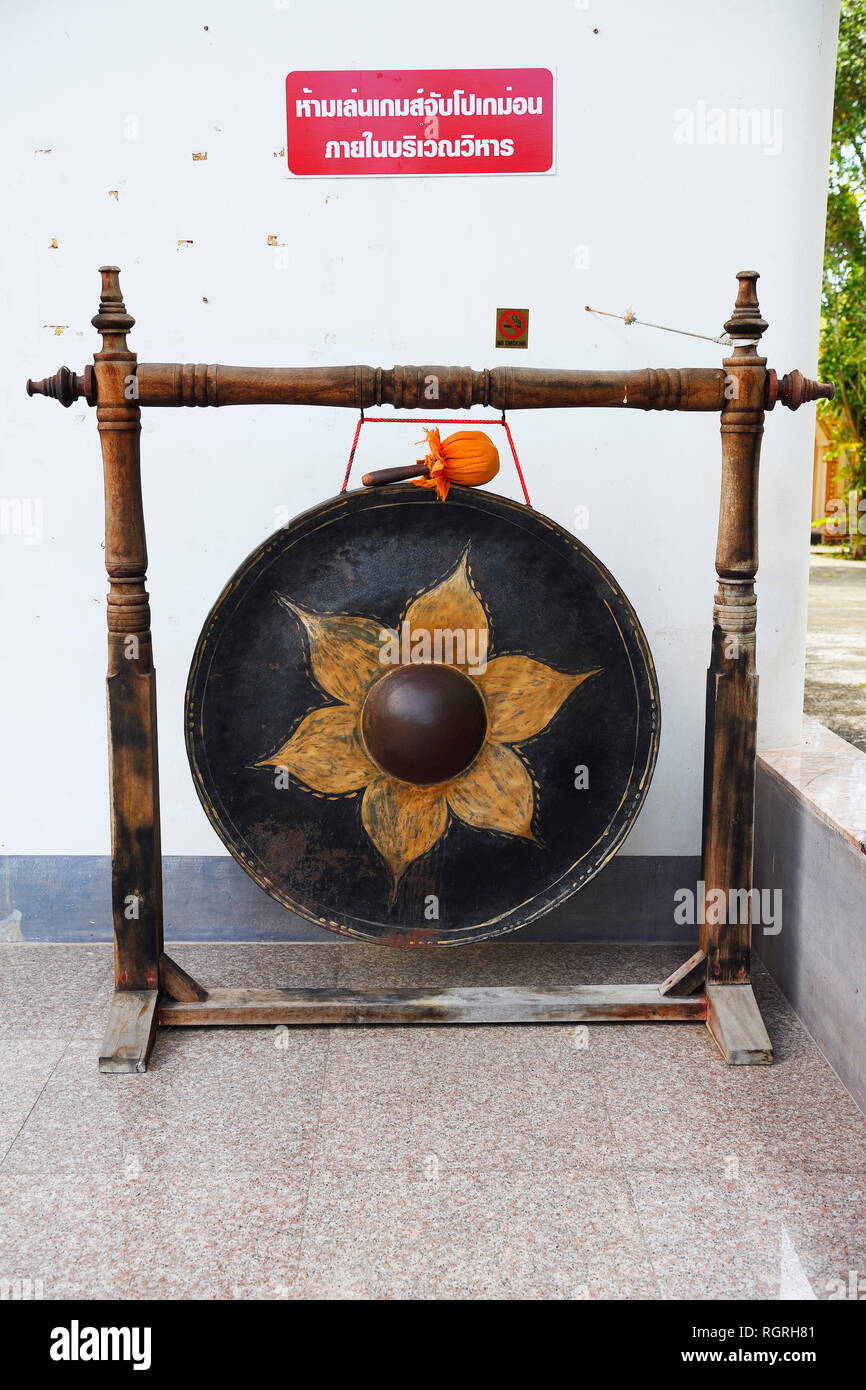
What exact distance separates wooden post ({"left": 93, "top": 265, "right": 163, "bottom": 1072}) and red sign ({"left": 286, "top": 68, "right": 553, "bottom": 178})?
23.4 inches

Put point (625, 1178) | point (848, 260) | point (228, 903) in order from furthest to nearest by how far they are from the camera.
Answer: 1. point (848, 260)
2. point (228, 903)
3. point (625, 1178)

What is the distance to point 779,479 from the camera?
2.73 metres

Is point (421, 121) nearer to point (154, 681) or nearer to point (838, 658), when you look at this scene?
point (154, 681)

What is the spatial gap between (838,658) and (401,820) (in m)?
2.85

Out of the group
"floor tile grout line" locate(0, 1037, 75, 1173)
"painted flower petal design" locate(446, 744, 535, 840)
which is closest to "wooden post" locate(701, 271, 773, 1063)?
"painted flower petal design" locate(446, 744, 535, 840)

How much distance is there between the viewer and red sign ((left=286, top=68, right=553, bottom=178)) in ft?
8.46

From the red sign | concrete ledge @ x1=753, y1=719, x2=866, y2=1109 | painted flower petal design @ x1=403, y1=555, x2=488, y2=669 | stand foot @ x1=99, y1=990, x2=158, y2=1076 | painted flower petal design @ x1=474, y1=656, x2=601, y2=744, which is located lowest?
stand foot @ x1=99, y1=990, x2=158, y2=1076

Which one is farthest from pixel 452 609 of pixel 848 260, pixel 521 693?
pixel 848 260

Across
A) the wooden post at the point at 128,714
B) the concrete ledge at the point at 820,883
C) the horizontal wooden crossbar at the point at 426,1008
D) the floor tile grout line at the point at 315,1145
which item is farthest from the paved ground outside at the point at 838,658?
the wooden post at the point at 128,714

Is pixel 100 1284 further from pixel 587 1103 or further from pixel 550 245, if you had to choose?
pixel 550 245

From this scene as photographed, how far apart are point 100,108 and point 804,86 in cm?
149

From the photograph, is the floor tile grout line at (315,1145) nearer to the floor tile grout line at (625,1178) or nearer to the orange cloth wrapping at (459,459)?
the floor tile grout line at (625,1178)

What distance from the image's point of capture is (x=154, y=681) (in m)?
2.34

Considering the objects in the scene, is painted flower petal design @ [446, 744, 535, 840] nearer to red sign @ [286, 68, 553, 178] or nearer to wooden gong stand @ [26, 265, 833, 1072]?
Answer: wooden gong stand @ [26, 265, 833, 1072]
